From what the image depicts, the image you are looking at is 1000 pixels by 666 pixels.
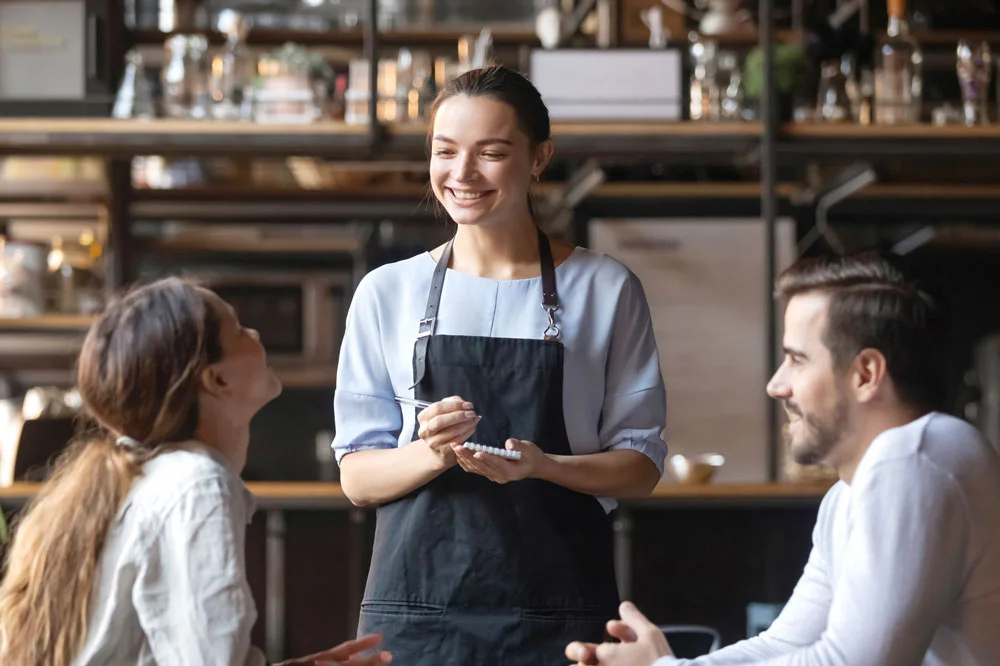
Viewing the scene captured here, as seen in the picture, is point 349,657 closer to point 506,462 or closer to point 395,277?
point 506,462

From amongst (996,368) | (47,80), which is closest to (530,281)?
(47,80)

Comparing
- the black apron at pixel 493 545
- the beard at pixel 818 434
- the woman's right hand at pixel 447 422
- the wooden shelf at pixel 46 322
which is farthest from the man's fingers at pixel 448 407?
the wooden shelf at pixel 46 322

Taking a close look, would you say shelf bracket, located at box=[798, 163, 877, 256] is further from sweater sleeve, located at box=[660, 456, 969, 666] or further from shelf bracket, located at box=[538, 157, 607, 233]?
sweater sleeve, located at box=[660, 456, 969, 666]

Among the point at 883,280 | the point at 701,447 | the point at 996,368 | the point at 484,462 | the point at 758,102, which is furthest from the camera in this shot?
the point at 996,368

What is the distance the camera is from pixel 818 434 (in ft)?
4.92

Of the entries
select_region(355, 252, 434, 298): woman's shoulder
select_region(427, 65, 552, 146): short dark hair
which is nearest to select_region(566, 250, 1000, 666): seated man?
select_region(427, 65, 552, 146): short dark hair

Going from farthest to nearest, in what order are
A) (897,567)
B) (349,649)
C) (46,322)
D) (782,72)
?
1. (46,322)
2. (782,72)
3. (349,649)
4. (897,567)

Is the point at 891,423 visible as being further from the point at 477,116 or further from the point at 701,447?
the point at 701,447

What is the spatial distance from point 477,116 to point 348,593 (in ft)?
8.71

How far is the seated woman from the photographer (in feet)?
4.85

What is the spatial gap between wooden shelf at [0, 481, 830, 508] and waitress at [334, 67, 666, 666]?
1869mm

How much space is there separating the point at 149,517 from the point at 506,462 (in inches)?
17.9

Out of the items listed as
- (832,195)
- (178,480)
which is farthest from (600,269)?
(832,195)

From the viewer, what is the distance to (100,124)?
12.9 feet
